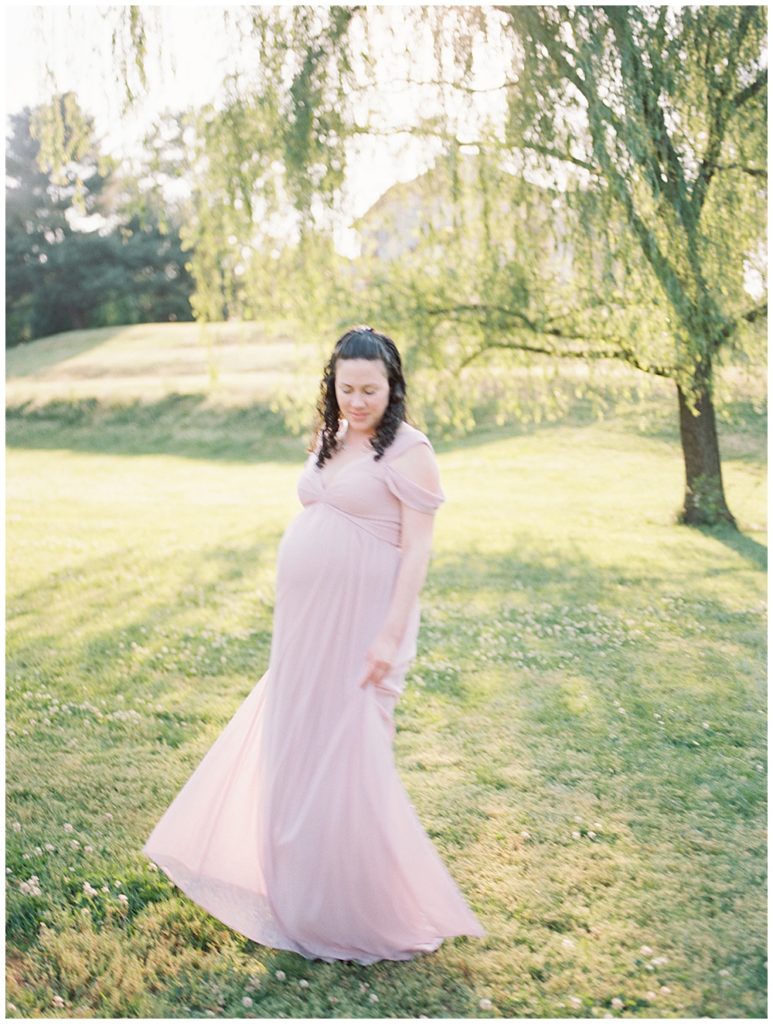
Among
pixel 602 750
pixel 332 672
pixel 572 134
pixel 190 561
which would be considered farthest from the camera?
pixel 190 561

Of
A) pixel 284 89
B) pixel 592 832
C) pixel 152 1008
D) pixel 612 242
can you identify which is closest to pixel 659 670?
pixel 592 832

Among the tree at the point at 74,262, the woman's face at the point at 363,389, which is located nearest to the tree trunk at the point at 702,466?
the woman's face at the point at 363,389

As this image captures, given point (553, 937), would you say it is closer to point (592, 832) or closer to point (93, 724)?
point (592, 832)

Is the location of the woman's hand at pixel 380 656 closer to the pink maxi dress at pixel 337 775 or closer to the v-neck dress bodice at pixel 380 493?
the pink maxi dress at pixel 337 775

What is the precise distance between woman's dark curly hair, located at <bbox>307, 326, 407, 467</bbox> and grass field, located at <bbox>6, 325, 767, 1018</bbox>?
200cm

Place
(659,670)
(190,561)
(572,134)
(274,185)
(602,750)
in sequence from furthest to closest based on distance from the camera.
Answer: (190,561) → (274,185) → (572,134) → (659,670) → (602,750)

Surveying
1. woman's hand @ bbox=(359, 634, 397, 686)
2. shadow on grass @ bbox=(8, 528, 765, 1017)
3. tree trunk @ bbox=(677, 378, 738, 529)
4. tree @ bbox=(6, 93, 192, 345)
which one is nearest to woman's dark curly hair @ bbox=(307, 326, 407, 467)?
woman's hand @ bbox=(359, 634, 397, 686)

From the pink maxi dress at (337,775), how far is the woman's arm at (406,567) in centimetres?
4

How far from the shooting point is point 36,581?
35.1 feet

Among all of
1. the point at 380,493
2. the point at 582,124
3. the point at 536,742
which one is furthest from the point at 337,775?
the point at 582,124

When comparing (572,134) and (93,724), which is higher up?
(572,134)

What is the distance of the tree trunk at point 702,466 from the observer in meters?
13.7

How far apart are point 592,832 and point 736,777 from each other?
47.2 inches

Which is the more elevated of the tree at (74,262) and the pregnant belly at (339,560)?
the tree at (74,262)
